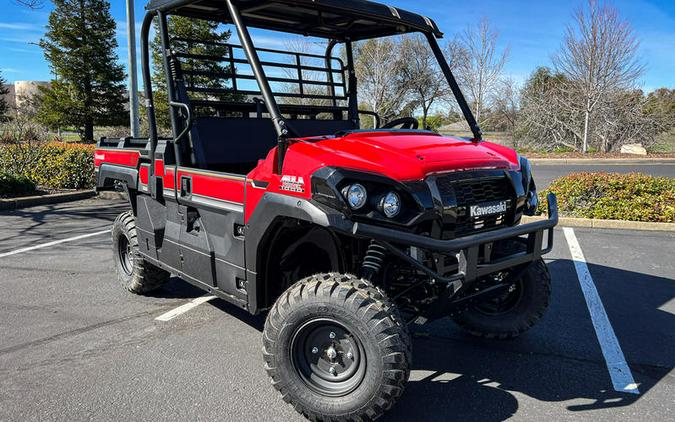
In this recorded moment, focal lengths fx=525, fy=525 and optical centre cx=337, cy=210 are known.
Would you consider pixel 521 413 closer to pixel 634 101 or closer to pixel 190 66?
pixel 190 66

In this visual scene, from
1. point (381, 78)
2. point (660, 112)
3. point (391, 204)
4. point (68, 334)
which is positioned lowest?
point (68, 334)

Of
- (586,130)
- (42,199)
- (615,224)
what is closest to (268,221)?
(615,224)

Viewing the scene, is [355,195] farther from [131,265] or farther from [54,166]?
[54,166]

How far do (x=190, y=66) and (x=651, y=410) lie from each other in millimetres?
4136

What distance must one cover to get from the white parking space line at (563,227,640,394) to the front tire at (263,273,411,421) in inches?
65.4

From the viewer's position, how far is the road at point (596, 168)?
16.3 metres

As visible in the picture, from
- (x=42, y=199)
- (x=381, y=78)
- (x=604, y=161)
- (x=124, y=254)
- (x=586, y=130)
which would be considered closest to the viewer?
(x=124, y=254)

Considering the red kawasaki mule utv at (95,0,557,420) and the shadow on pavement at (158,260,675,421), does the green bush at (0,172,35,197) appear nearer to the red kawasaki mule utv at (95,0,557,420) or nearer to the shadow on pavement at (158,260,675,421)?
the red kawasaki mule utv at (95,0,557,420)

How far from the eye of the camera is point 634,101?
2391 centimetres

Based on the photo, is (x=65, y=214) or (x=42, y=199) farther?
(x=42, y=199)

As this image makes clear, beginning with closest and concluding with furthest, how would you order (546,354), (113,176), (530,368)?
(530,368), (546,354), (113,176)

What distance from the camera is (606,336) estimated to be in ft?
13.4

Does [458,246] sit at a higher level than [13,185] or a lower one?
lower

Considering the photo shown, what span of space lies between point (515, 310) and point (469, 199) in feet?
4.60
